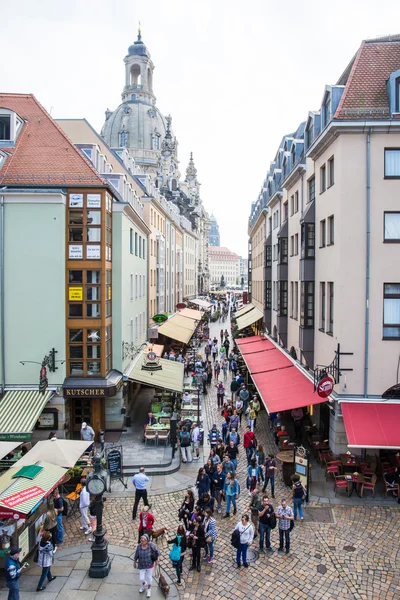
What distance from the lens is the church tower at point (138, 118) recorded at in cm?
11500

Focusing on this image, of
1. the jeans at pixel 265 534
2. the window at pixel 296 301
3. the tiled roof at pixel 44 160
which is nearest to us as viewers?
the jeans at pixel 265 534

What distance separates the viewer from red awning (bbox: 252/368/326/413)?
19.0 meters

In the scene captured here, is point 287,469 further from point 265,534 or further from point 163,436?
point 163,436

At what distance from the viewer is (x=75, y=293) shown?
21.5 m

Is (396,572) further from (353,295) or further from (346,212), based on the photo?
(346,212)

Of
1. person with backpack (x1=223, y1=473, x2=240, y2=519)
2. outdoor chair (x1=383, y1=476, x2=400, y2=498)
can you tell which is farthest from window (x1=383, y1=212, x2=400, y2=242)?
person with backpack (x1=223, y1=473, x2=240, y2=519)

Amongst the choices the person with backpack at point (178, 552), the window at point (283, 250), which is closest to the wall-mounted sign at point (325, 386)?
the person with backpack at point (178, 552)

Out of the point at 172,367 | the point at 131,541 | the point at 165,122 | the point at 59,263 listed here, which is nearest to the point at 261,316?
the point at 172,367

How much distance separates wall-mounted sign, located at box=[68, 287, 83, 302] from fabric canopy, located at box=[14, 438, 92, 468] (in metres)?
7.06

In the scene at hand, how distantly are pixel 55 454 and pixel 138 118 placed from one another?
112403 millimetres

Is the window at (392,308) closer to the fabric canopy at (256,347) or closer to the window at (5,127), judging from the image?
the fabric canopy at (256,347)

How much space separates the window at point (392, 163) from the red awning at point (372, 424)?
7.90m

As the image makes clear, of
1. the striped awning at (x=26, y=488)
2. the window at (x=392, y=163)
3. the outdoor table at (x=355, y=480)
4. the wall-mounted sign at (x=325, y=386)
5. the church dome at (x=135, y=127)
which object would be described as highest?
the church dome at (x=135, y=127)

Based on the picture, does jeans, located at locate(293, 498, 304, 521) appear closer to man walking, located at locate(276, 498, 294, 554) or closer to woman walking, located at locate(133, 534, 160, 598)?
man walking, located at locate(276, 498, 294, 554)
